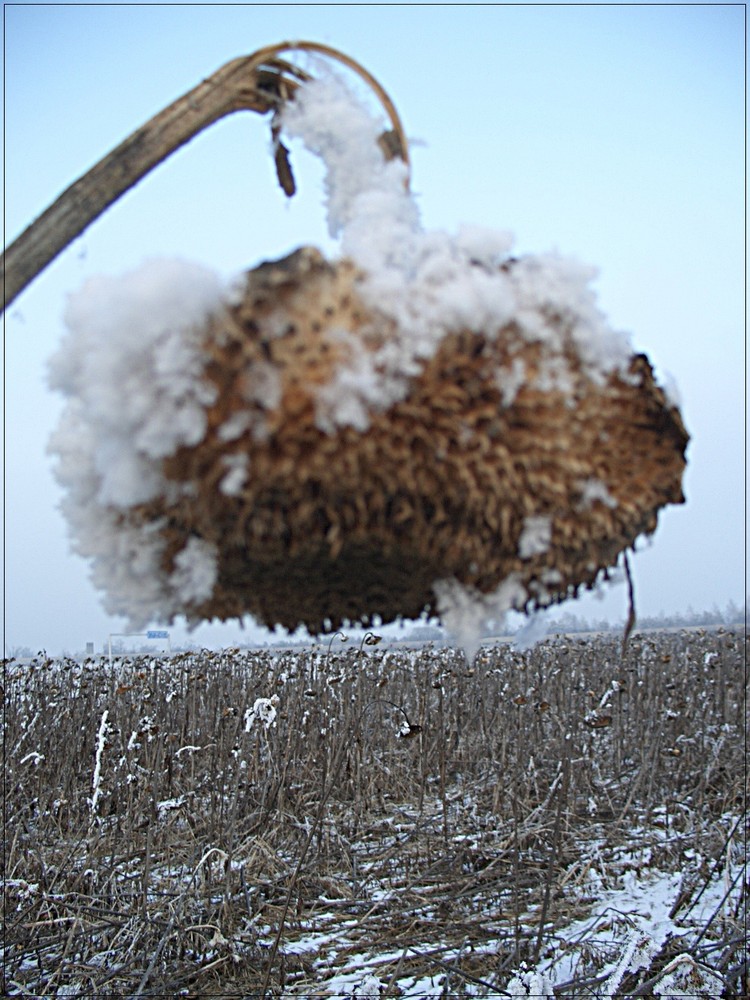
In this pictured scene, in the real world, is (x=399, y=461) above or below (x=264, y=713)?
above

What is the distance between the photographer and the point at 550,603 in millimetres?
934

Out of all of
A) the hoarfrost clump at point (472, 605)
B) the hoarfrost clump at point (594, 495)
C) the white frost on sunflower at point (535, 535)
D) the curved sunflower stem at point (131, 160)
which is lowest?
the hoarfrost clump at point (472, 605)

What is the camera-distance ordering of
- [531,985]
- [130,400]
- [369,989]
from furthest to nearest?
1. [369,989]
2. [531,985]
3. [130,400]

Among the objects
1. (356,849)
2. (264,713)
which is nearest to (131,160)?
(264,713)

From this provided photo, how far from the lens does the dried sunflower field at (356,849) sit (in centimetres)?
350

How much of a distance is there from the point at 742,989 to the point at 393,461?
157 inches

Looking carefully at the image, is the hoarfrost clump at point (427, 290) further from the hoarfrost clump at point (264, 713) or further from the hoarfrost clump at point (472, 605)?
the hoarfrost clump at point (264, 713)

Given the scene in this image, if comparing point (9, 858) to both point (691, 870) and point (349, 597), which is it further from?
point (349, 597)

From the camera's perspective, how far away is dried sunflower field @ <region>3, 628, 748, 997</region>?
350cm

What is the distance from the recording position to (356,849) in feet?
15.8

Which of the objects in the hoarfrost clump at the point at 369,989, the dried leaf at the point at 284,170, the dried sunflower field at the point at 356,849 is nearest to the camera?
the dried leaf at the point at 284,170

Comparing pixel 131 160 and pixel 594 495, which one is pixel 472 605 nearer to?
pixel 594 495

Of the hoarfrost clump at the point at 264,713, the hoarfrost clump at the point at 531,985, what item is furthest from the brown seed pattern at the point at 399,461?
the hoarfrost clump at the point at 531,985

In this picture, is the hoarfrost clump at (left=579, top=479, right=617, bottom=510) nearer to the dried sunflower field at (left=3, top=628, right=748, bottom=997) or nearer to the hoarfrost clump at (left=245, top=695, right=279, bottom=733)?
the dried sunflower field at (left=3, top=628, right=748, bottom=997)
